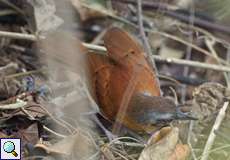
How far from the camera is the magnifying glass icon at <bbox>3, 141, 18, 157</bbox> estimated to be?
320 cm

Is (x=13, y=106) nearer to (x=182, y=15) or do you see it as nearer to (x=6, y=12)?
(x=6, y=12)

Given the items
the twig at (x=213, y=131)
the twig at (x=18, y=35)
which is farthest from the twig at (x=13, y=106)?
the twig at (x=213, y=131)

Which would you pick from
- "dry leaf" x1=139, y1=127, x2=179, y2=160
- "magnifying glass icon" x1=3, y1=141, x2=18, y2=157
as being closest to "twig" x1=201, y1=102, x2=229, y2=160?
"dry leaf" x1=139, y1=127, x2=179, y2=160

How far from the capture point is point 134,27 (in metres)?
5.11

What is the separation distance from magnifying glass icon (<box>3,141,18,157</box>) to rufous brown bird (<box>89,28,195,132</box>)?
0.66m

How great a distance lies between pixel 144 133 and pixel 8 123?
2.69ft

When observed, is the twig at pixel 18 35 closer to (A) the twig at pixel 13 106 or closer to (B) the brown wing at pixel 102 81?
(B) the brown wing at pixel 102 81

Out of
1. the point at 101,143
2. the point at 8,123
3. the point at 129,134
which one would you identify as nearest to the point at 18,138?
the point at 8,123

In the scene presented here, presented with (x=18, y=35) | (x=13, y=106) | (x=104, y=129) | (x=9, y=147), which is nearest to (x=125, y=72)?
(x=104, y=129)

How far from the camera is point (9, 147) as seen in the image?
10.6ft

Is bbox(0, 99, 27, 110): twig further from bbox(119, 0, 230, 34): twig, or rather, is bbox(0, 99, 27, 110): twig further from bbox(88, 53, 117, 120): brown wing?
bbox(119, 0, 230, 34): twig

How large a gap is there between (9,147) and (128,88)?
798 mm

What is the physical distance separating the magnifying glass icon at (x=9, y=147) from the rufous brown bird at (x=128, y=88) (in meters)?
0.66

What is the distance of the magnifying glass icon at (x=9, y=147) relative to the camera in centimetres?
320
